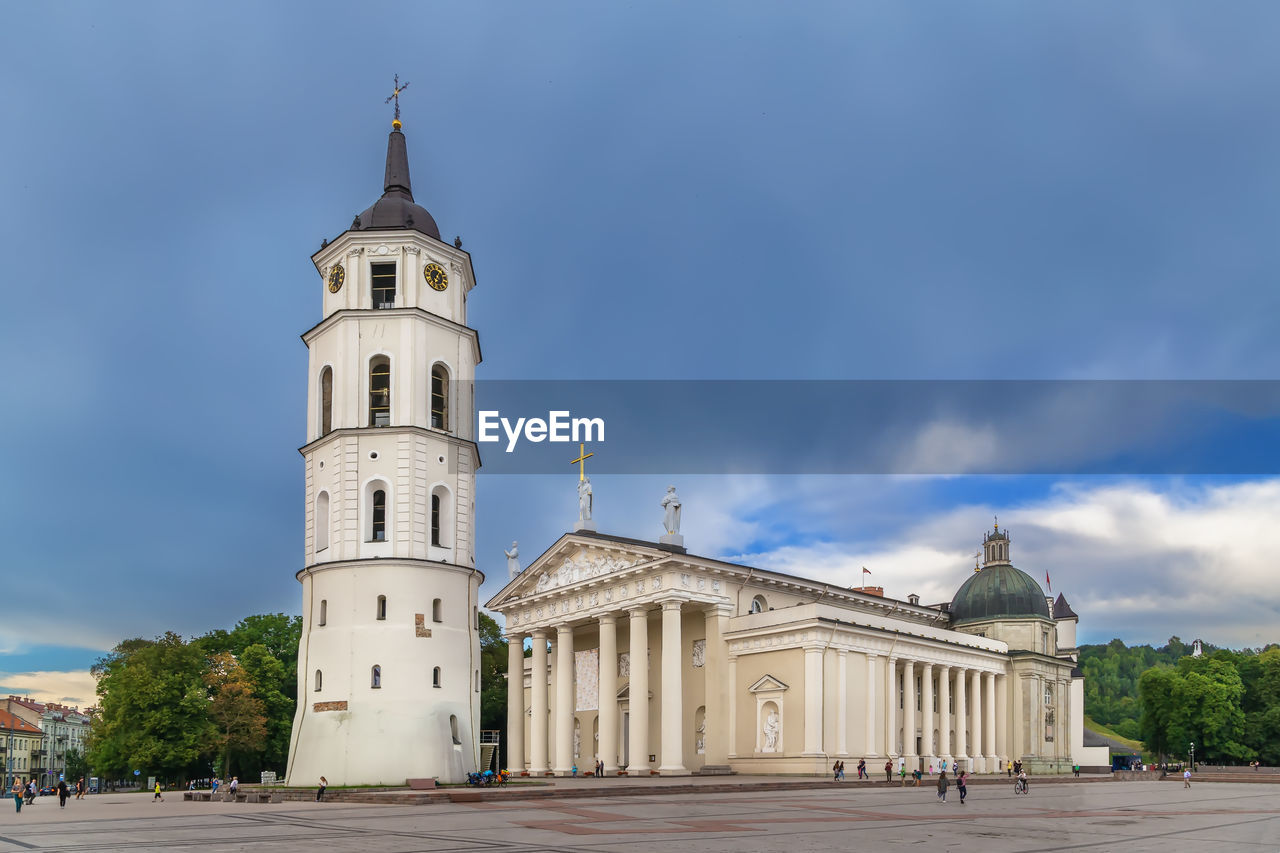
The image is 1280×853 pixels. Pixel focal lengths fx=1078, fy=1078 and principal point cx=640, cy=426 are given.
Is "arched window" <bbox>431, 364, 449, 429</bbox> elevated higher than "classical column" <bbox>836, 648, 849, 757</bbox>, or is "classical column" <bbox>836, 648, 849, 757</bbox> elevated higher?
"arched window" <bbox>431, 364, 449, 429</bbox>

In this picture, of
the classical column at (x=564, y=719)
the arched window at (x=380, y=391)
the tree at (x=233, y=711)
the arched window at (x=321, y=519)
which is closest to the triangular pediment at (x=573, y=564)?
the classical column at (x=564, y=719)

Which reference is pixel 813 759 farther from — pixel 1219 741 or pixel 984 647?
pixel 1219 741

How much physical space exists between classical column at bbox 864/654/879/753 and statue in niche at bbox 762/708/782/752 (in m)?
4.60

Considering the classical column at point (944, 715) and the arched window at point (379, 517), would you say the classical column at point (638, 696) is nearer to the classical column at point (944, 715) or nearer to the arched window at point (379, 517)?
the arched window at point (379, 517)

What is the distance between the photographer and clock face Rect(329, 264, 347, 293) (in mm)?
44281

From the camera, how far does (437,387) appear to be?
43.8 m

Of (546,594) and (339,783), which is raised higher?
(546,594)

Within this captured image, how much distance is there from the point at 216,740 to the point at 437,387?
29440 mm

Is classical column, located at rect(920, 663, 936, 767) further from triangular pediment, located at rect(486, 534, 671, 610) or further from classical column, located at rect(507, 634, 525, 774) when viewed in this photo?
classical column, located at rect(507, 634, 525, 774)

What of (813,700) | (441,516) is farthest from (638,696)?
(441,516)

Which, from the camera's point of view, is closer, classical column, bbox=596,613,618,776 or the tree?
classical column, bbox=596,613,618,776

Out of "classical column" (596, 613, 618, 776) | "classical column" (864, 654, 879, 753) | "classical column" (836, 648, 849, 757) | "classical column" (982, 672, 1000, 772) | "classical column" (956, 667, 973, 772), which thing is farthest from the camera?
"classical column" (982, 672, 1000, 772)

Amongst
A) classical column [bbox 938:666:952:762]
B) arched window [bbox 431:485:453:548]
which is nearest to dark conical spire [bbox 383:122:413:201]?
arched window [bbox 431:485:453:548]

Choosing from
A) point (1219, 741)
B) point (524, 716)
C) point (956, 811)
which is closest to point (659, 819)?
point (956, 811)
